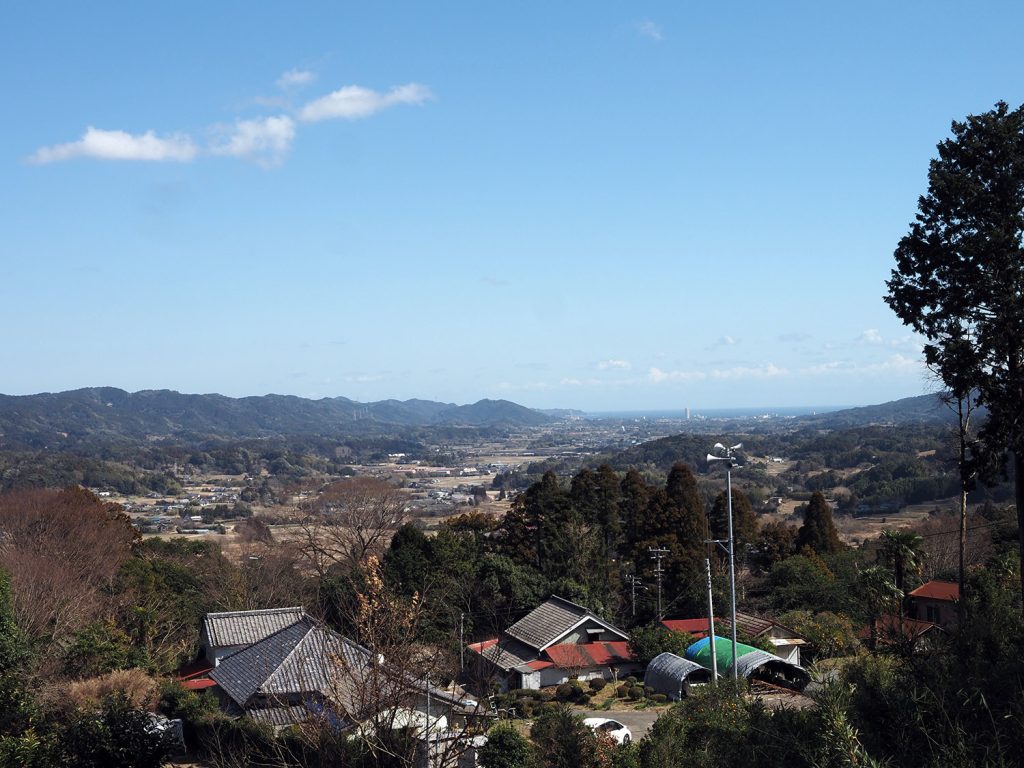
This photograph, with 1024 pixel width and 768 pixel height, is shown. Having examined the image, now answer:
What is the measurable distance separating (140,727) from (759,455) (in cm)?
11654

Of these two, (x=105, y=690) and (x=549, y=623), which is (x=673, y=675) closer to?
(x=549, y=623)

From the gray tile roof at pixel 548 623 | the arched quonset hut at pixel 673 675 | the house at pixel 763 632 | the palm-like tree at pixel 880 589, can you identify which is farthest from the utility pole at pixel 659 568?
the palm-like tree at pixel 880 589

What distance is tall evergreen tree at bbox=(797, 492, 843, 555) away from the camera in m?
31.5

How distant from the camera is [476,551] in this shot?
1198 inches

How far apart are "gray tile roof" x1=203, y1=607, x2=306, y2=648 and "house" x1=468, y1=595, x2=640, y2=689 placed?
16.6 ft

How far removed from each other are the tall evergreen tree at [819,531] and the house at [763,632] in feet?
24.4

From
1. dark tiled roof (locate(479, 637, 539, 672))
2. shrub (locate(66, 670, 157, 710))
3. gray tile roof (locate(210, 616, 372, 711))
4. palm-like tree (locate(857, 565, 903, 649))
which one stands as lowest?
dark tiled roof (locate(479, 637, 539, 672))

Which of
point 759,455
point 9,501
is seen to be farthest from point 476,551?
point 759,455

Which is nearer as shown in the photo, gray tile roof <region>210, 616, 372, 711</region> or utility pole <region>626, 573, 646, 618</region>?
gray tile roof <region>210, 616, 372, 711</region>

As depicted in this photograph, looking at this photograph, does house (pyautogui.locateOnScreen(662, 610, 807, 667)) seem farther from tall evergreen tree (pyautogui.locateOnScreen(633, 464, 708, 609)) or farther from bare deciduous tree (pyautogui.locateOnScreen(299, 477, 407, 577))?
bare deciduous tree (pyautogui.locateOnScreen(299, 477, 407, 577))

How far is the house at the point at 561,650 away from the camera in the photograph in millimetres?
22969

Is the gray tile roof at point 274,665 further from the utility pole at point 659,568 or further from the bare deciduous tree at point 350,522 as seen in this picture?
the utility pole at point 659,568

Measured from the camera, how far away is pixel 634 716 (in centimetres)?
1866

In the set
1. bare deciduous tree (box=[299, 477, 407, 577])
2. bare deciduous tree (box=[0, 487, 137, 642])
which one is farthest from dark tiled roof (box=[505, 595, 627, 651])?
bare deciduous tree (box=[0, 487, 137, 642])
